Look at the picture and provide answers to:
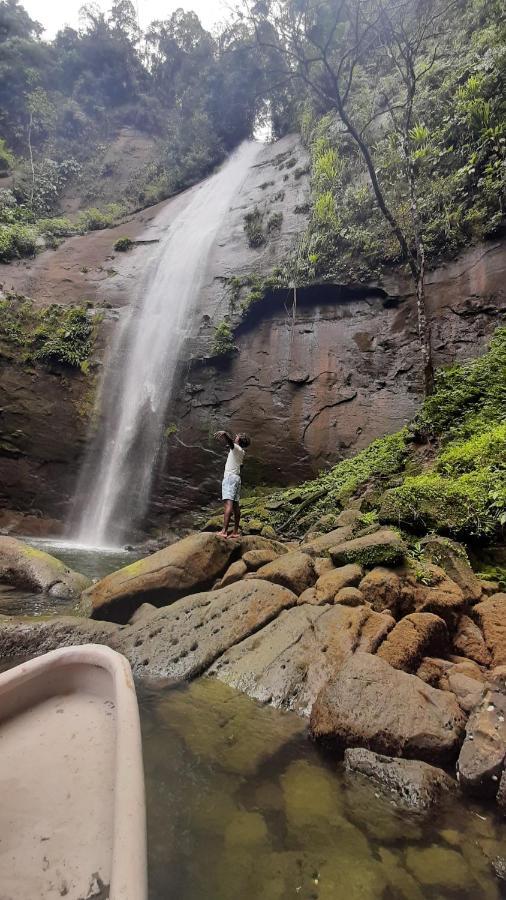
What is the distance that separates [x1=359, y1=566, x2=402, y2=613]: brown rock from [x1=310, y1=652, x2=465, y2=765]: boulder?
1.08 m

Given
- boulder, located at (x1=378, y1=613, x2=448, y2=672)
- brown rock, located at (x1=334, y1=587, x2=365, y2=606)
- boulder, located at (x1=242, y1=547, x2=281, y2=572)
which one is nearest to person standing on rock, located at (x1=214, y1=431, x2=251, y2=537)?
boulder, located at (x1=242, y1=547, x2=281, y2=572)

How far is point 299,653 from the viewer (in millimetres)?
3654

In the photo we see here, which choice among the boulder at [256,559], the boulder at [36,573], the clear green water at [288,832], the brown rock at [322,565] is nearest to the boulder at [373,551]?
the brown rock at [322,565]

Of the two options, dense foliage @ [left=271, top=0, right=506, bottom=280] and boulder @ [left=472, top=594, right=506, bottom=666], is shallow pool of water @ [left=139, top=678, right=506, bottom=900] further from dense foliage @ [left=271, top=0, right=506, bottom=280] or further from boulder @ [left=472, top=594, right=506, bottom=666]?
dense foliage @ [left=271, top=0, right=506, bottom=280]

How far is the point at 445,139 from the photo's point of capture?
11945 mm

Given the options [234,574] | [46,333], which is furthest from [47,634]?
[46,333]

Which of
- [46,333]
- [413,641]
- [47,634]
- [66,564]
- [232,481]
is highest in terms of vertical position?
[46,333]

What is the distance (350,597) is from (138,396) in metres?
11.5

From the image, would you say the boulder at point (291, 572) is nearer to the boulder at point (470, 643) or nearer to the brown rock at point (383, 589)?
the brown rock at point (383, 589)

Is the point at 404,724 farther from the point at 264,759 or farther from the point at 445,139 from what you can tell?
the point at 445,139

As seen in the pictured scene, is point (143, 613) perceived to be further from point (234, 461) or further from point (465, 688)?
point (465, 688)

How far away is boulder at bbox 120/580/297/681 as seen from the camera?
3.95 metres

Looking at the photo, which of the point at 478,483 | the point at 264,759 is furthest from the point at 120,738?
the point at 478,483

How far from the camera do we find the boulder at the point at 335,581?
4367 millimetres
